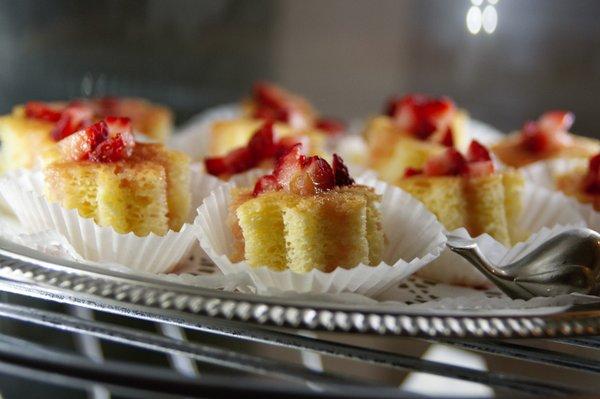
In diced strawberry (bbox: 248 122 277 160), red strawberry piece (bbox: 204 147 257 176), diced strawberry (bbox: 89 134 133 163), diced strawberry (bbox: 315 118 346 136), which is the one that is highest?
diced strawberry (bbox: 89 134 133 163)

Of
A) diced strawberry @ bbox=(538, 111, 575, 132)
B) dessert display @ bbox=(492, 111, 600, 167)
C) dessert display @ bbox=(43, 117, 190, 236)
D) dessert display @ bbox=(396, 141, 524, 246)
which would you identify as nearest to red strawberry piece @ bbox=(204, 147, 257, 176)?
dessert display @ bbox=(43, 117, 190, 236)

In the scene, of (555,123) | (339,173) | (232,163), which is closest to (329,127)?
(555,123)

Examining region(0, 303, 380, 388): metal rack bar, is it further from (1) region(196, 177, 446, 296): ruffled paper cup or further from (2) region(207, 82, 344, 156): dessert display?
(2) region(207, 82, 344, 156): dessert display

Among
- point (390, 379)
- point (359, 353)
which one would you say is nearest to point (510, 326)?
point (359, 353)

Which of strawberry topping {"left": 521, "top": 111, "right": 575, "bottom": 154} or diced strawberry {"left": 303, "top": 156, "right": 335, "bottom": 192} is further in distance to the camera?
strawberry topping {"left": 521, "top": 111, "right": 575, "bottom": 154}

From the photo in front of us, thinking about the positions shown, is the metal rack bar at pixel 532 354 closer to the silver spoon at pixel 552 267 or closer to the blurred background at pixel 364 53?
the silver spoon at pixel 552 267

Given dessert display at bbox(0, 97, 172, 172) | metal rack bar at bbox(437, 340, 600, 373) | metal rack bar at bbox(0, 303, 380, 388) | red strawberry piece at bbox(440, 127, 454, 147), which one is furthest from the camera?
red strawberry piece at bbox(440, 127, 454, 147)

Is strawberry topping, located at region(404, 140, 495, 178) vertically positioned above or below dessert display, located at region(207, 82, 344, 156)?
above

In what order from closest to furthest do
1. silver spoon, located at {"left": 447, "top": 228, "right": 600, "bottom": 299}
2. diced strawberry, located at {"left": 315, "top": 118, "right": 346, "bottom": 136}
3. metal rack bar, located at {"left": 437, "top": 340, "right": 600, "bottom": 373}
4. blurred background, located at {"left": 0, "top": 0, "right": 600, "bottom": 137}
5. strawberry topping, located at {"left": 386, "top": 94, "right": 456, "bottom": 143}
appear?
metal rack bar, located at {"left": 437, "top": 340, "right": 600, "bottom": 373} < silver spoon, located at {"left": 447, "top": 228, "right": 600, "bottom": 299} < strawberry topping, located at {"left": 386, "top": 94, "right": 456, "bottom": 143} < diced strawberry, located at {"left": 315, "top": 118, "right": 346, "bottom": 136} < blurred background, located at {"left": 0, "top": 0, "right": 600, "bottom": 137}
